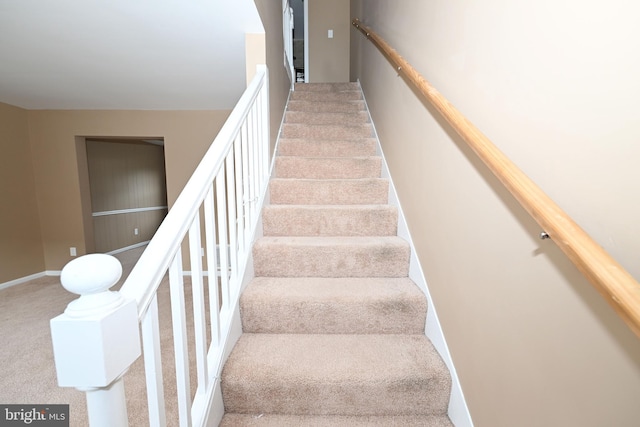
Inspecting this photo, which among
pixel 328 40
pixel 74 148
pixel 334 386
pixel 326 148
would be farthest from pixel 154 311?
pixel 328 40

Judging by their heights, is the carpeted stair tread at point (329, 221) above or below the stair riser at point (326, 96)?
below

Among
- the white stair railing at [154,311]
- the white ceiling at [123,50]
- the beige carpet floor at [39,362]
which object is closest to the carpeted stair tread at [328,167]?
the white stair railing at [154,311]

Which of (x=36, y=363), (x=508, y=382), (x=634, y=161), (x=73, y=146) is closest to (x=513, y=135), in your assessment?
(x=634, y=161)

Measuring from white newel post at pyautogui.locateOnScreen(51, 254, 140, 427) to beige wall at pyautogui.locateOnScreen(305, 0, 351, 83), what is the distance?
4.86 meters

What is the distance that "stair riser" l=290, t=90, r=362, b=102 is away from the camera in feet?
10.4

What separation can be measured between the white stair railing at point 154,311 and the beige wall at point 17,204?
3.64 meters

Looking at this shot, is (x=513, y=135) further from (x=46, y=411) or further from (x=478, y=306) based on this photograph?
(x=46, y=411)

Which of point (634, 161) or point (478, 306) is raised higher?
point (634, 161)

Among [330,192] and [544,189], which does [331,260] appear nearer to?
[330,192]

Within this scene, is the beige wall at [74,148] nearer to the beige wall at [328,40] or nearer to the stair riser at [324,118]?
the stair riser at [324,118]

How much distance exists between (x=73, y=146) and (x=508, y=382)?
4.76 m

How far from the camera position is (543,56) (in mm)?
689

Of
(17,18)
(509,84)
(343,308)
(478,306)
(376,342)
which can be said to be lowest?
(376,342)

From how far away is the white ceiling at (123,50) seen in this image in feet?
4.97
